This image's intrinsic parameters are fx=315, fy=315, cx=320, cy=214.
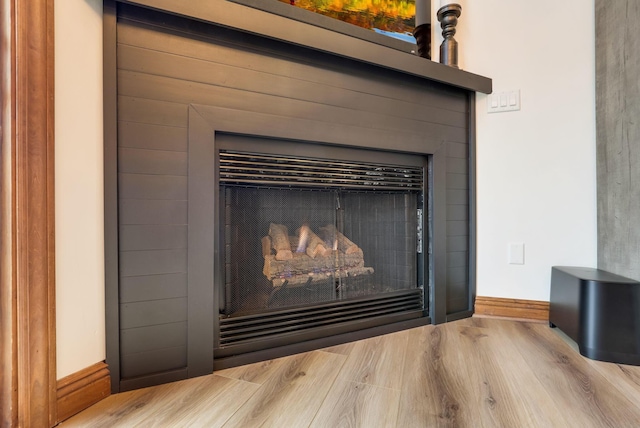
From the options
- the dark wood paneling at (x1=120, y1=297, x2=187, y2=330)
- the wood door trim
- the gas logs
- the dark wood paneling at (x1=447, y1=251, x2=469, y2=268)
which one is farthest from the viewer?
the dark wood paneling at (x1=447, y1=251, x2=469, y2=268)

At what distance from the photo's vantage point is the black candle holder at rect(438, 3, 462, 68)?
5.33 ft

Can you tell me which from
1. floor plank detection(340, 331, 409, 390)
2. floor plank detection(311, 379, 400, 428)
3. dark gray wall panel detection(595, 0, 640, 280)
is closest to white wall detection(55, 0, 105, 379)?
floor plank detection(311, 379, 400, 428)

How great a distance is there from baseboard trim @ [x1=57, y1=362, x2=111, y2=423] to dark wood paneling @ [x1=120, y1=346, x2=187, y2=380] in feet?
0.17

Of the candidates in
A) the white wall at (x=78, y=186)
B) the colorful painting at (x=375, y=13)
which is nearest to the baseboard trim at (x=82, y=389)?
the white wall at (x=78, y=186)

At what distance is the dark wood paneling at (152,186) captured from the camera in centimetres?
99

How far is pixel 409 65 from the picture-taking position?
56.1 inches

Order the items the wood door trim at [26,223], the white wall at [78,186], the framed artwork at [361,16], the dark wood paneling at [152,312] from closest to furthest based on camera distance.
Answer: the wood door trim at [26,223], the white wall at [78,186], the dark wood paneling at [152,312], the framed artwork at [361,16]

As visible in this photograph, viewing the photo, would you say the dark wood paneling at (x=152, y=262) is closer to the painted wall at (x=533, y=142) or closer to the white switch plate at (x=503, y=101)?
the painted wall at (x=533, y=142)

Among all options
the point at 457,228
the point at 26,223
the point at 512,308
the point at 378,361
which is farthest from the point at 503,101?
the point at 26,223

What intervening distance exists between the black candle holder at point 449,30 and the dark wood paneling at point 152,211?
1484 millimetres

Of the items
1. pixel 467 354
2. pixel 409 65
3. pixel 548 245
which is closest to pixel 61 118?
pixel 409 65

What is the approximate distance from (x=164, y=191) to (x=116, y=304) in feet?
1.24

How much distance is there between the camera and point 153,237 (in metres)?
1.03

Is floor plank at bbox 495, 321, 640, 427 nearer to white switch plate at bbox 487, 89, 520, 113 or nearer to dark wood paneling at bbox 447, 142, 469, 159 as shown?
dark wood paneling at bbox 447, 142, 469, 159
